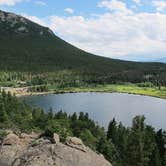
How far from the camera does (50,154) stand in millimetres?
45031

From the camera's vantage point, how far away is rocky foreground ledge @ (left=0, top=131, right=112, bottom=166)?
43906 mm

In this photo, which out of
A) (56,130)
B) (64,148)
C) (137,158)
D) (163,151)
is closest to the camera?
(64,148)

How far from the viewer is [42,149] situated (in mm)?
46094

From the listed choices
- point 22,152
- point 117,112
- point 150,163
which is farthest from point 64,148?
point 117,112

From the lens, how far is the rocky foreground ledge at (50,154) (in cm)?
4391

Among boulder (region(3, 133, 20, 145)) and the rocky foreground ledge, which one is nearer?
the rocky foreground ledge

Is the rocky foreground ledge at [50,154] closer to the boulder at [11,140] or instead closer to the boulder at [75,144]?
the boulder at [75,144]

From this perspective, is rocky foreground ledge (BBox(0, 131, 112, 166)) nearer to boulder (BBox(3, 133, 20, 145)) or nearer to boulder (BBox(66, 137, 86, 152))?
boulder (BBox(66, 137, 86, 152))

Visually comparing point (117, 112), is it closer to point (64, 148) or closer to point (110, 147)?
point (110, 147)

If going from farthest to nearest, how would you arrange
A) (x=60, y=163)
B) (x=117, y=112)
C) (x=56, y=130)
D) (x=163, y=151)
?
1. (x=117, y=112)
2. (x=163, y=151)
3. (x=56, y=130)
4. (x=60, y=163)

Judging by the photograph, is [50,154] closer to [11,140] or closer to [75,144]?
[75,144]

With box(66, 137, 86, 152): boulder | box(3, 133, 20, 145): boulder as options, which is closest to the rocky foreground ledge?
box(66, 137, 86, 152): boulder

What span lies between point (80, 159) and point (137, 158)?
Answer: 1094 inches

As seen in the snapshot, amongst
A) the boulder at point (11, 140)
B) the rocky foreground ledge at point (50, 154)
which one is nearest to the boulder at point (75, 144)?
the rocky foreground ledge at point (50, 154)
